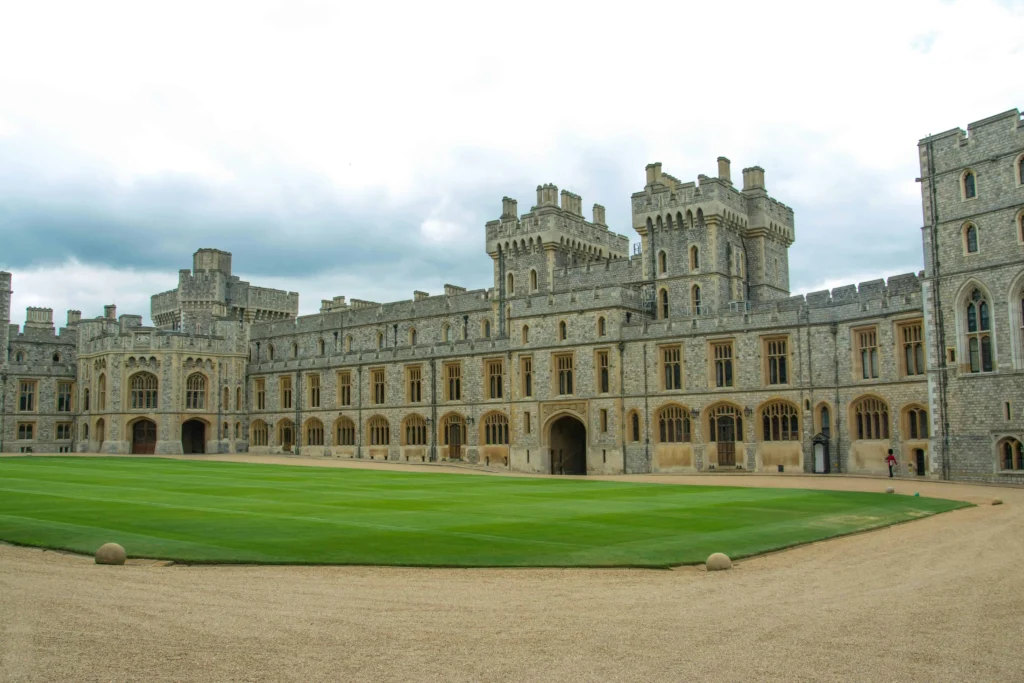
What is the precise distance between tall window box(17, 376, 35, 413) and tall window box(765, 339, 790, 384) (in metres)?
51.0

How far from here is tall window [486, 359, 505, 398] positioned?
50.4 m

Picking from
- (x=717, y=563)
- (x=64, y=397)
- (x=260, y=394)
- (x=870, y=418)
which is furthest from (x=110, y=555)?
(x=64, y=397)

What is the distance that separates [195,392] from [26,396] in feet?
40.4

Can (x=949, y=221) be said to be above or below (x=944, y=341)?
above

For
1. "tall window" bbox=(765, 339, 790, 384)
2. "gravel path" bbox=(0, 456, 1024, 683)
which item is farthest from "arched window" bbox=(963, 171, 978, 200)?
"gravel path" bbox=(0, 456, 1024, 683)

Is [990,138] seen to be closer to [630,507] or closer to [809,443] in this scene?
[809,443]

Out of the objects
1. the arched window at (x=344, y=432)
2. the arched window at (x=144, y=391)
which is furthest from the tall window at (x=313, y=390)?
the arched window at (x=144, y=391)

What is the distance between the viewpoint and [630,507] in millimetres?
21109

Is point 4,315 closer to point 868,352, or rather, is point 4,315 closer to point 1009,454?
point 868,352

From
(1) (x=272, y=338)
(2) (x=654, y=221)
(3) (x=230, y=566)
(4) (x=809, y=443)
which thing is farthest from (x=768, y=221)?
(3) (x=230, y=566)

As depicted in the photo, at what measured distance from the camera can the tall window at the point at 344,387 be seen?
59.1m

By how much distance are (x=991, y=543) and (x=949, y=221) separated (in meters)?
20.8

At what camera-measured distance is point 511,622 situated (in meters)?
9.83

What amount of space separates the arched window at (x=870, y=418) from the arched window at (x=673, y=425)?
7928 millimetres
